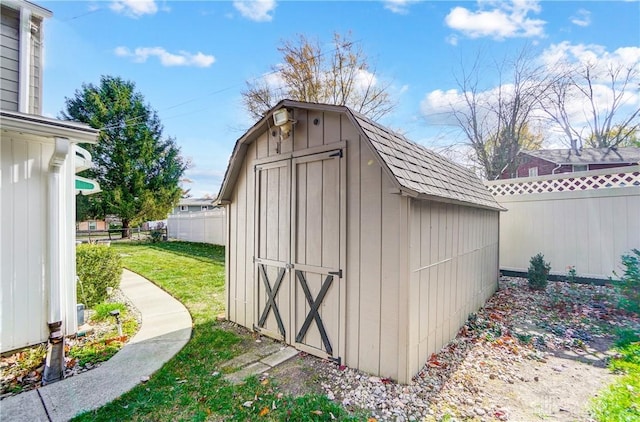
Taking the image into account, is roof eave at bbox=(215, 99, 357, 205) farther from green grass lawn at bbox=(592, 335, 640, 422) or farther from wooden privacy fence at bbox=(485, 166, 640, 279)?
wooden privacy fence at bbox=(485, 166, 640, 279)

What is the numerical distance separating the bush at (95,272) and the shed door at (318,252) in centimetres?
398

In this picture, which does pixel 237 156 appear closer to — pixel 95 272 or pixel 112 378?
pixel 112 378

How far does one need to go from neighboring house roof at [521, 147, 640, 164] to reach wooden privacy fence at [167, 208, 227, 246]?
1710 centimetres

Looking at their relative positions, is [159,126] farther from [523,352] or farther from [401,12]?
[523,352]

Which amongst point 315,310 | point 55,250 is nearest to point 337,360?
point 315,310

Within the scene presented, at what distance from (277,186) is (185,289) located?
4.17 metres

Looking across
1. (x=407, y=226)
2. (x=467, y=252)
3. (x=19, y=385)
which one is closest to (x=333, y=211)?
(x=407, y=226)

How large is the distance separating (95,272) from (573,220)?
413 inches

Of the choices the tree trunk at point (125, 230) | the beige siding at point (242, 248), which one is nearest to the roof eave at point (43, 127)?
the beige siding at point (242, 248)

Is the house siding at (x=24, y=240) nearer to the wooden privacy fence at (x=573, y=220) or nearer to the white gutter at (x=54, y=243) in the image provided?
the white gutter at (x=54, y=243)

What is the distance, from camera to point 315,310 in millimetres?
3592

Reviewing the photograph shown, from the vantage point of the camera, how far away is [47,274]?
3.33 metres

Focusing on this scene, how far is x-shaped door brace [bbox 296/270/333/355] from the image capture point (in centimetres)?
346

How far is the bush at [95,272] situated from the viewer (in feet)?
17.1
